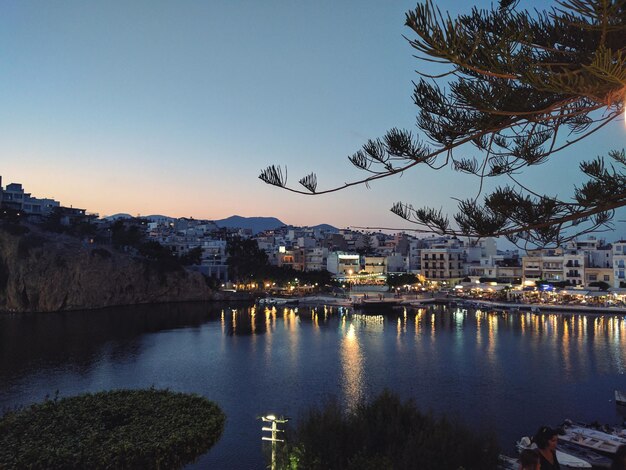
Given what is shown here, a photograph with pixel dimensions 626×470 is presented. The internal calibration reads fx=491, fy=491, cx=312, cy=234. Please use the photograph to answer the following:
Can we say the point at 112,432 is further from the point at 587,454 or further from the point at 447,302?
the point at 447,302

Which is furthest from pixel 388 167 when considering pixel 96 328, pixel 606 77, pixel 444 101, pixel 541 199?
pixel 96 328

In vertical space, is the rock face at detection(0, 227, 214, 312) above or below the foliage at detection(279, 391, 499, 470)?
above

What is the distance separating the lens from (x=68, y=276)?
40.6 m

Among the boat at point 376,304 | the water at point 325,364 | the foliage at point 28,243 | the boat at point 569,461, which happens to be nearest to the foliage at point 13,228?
the foliage at point 28,243

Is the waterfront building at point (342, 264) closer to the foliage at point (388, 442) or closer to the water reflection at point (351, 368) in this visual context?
the water reflection at point (351, 368)

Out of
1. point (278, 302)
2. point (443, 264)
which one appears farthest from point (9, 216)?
point (443, 264)

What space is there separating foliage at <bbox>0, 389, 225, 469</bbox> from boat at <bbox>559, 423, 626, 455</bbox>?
8.85 metres

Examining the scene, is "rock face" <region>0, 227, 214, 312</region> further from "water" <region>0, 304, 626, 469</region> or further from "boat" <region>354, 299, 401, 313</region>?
"boat" <region>354, 299, 401, 313</region>

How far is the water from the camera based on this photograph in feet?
51.1

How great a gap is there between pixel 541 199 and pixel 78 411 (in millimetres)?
7814

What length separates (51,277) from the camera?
39.7 metres

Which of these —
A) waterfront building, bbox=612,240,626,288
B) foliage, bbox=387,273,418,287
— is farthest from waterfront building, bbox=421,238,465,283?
waterfront building, bbox=612,240,626,288

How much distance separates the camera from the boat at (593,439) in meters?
11.3

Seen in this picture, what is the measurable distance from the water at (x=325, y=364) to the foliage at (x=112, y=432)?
427cm
